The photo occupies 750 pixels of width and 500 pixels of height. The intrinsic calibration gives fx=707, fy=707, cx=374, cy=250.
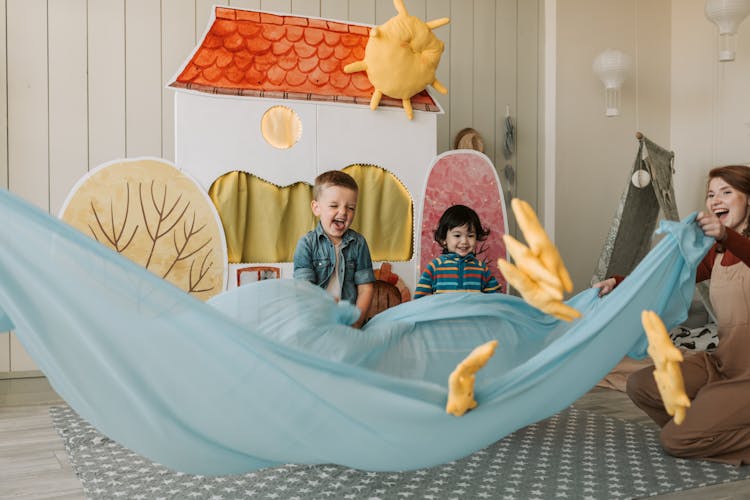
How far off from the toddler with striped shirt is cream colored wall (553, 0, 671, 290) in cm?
156

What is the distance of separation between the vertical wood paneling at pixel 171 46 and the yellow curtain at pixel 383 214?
0.93m

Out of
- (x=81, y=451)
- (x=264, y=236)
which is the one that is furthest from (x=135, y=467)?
(x=264, y=236)

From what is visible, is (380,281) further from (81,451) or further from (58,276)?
(58,276)

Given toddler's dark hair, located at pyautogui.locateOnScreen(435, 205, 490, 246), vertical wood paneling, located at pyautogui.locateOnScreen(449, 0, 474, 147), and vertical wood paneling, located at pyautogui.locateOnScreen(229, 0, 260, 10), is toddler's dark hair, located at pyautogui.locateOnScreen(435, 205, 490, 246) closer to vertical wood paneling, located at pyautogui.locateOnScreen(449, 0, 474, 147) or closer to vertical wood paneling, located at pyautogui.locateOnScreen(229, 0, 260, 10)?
vertical wood paneling, located at pyautogui.locateOnScreen(449, 0, 474, 147)

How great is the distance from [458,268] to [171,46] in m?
1.75

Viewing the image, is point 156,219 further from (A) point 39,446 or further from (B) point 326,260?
(A) point 39,446

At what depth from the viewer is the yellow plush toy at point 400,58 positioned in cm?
292

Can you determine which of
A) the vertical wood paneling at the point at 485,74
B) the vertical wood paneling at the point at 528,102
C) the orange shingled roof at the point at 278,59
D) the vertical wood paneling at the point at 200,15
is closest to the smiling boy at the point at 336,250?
the orange shingled roof at the point at 278,59

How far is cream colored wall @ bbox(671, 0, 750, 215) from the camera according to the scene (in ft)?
12.4

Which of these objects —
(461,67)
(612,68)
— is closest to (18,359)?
(461,67)

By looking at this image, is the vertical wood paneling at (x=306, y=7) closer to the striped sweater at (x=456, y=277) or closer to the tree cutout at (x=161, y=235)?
the tree cutout at (x=161, y=235)

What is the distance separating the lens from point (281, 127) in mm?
2846

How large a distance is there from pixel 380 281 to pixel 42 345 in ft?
6.17

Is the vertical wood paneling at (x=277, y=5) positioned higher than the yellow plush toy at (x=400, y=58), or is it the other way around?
the vertical wood paneling at (x=277, y=5)
